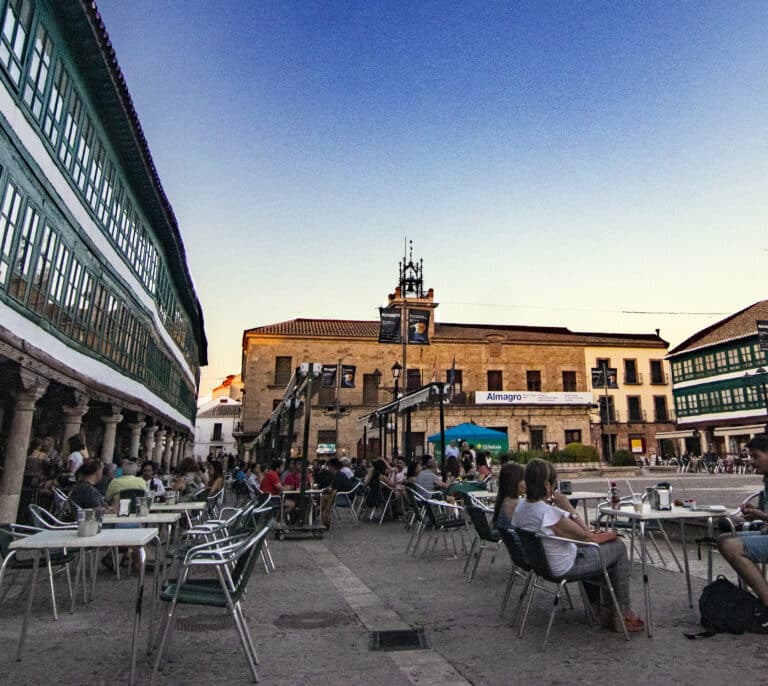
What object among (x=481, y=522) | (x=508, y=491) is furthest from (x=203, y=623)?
(x=508, y=491)

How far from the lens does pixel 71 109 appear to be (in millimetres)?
10500

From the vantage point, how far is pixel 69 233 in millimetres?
10680

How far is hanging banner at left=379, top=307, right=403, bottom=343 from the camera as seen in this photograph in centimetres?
1991

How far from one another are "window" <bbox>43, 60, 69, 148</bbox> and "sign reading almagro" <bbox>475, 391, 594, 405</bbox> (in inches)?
1184

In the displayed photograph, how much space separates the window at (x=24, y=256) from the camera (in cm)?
861

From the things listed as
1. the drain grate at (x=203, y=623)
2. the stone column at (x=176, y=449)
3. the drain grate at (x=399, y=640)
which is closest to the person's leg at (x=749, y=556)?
the drain grate at (x=399, y=640)

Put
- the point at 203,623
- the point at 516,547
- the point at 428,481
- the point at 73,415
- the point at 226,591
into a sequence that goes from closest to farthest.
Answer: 1. the point at 226,591
2. the point at 516,547
3. the point at 203,623
4. the point at 428,481
5. the point at 73,415

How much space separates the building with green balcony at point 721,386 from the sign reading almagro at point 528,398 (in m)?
9.48

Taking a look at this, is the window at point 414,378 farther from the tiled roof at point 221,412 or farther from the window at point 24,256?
the tiled roof at point 221,412

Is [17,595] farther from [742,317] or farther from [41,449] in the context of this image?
[742,317]

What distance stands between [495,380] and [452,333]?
4750 millimetres

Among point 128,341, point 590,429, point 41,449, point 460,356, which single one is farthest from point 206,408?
point 41,449

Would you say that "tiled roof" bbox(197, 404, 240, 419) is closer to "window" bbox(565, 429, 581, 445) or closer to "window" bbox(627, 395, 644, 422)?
"window" bbox(565, 429, 581, 445)

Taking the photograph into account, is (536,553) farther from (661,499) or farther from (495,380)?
(495,380)
